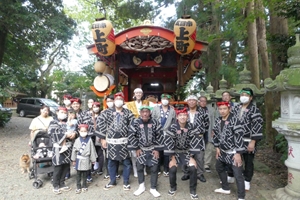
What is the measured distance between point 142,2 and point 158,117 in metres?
8.44

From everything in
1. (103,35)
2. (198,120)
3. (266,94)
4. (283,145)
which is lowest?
(283,145)

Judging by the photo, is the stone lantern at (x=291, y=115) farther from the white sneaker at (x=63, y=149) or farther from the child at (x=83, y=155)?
the white sneaker at (x=63, y=149)

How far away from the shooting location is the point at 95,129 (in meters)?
4.49

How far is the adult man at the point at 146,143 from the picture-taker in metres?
3.94

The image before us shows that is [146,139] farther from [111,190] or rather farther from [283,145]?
[283,145]

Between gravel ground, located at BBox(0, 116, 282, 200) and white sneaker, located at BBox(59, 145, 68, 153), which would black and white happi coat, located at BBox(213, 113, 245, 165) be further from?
white sneaker, located at BBox(59, 145, 68, 153)

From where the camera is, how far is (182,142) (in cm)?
393

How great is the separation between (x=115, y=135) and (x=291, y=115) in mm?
2799

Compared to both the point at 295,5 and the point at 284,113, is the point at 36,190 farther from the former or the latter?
the point at 295,5

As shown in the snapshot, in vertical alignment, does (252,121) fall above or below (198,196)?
above

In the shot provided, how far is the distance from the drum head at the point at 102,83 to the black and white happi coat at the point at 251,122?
309 centimetres

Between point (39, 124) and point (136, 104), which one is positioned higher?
point (136, 104)

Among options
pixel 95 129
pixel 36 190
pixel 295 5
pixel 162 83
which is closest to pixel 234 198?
pixel 95 129

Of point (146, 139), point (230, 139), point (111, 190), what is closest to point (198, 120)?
point (230, 139)
